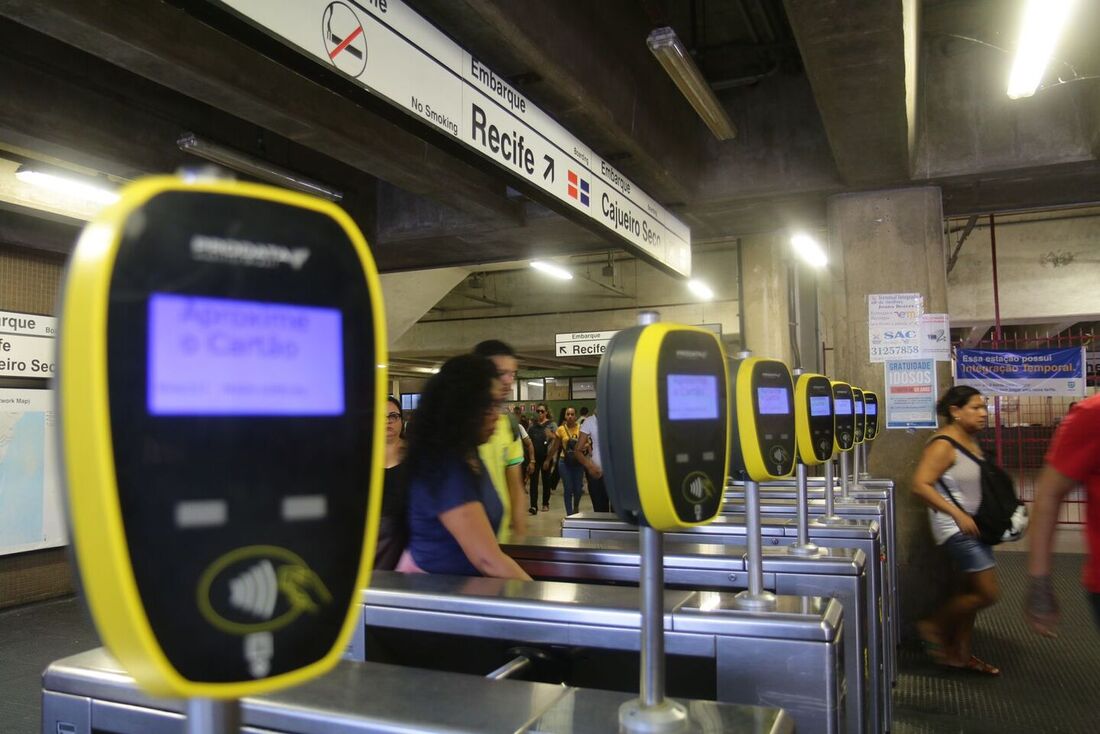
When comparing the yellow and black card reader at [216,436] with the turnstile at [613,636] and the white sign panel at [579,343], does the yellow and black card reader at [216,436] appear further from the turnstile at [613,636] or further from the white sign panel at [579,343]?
the white sign panel at [579,343]

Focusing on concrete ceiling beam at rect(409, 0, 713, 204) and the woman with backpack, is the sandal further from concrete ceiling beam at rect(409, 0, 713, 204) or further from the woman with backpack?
concrete ceiling beam at rect(409, 0, 713, 204)

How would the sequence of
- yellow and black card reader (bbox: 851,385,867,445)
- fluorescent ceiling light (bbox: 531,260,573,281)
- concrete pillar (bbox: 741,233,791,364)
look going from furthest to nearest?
fluorescent ceiling light (bbox: 531,260,573,281), concrete pillar (bbox: 741,233,791,364), yellow and black card reader (bbox: 851,385,867,445)

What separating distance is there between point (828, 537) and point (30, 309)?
564cm

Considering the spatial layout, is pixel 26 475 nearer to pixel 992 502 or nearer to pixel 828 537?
pixel 828 537

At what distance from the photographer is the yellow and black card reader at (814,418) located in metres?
2.57

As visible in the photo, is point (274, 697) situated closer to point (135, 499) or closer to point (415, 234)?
point (135, 499)

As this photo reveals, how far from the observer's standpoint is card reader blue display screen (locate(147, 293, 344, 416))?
51cm

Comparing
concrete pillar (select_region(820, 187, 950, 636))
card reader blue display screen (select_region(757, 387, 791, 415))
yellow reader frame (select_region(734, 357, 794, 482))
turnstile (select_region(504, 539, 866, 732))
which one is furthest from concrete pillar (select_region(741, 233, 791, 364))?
yellow reader frame (select_region(734, 357, 794, 482))

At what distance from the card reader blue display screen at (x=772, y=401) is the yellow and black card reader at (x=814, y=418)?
0.65 metres

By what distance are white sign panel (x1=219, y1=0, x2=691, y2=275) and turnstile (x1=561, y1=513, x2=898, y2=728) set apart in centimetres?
153

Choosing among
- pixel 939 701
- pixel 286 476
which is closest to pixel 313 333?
pixel 286 476

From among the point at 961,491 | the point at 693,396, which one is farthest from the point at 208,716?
the point at 961,491

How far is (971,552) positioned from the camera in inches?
156

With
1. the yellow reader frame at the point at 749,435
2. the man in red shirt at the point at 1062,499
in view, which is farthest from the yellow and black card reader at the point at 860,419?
the yellow reader frame at the point at 749,435
